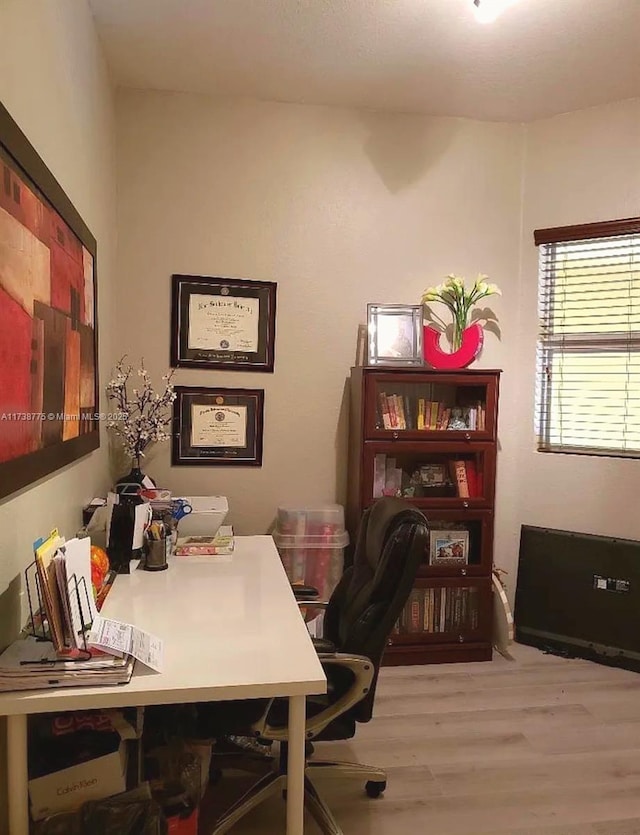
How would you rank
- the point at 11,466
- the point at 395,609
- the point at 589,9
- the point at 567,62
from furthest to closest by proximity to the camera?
1. the point at 567,62
2. the point at 589,9
3. the point at 395,609
4. the point at 11,466

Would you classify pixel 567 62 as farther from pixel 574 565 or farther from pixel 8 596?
pixel 8 596

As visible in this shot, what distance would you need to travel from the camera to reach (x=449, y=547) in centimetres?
333

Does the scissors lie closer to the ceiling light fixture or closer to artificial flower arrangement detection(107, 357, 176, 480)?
artificial flower arrangement detection(107, 357, 176, 480)

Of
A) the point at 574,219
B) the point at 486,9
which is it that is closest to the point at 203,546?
the point at 486,9

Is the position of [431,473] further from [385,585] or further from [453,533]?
[385,585]

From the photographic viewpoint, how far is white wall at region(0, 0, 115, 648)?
1.53 meters

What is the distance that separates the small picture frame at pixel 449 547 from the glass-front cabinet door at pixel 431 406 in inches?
20.4

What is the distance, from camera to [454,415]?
3391 millimetres

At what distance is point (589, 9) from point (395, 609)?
7.81ft

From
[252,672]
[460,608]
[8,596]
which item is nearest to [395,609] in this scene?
[252,672]

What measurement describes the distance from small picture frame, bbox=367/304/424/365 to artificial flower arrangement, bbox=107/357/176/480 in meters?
1.07

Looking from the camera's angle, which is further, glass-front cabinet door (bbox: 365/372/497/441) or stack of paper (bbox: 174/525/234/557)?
glass-front cabinet door (bbox: 365/372/497/441)

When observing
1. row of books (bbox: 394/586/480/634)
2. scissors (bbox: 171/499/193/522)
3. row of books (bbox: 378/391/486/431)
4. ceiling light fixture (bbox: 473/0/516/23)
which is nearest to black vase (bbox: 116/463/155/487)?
scissors (bbox: 171/499/193/522)

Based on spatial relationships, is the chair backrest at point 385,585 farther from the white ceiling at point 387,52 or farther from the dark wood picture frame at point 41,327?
the white ceiling at point 387,52
